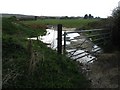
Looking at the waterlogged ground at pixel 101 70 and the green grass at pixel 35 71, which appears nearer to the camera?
the green grass at pixel 35 71

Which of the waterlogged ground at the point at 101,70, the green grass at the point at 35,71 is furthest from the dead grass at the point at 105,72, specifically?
the green grass at the point at 35,71

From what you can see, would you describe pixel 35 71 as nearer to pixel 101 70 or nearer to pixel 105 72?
pixel 105 72

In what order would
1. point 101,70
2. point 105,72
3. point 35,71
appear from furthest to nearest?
point 101,70
point 105,72
point 35,71

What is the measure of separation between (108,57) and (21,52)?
14.0ft

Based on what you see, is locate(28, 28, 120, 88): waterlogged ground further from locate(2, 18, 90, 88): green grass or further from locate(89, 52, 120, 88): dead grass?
locate(2, 18, 90, 88): green grass

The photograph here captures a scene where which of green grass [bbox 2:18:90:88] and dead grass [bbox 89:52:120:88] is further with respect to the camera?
dead grass [bbox 89:52:120:88]

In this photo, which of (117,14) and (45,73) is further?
(117,14)

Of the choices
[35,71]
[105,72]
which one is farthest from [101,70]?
[35,71]

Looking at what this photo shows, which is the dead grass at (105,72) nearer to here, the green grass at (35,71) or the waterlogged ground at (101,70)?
the waterlogged ground at (101,70)

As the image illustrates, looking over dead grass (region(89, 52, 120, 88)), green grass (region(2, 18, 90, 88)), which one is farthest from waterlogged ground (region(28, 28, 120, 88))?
green grass (region(2, 18, 90, 88))

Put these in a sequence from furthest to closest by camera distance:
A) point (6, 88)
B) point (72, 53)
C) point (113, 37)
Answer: point (113, 37), point (72, 53), point (6, 88)

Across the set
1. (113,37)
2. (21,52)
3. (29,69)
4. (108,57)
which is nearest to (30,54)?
(29,69)

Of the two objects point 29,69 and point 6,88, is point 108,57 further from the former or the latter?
point 6,88

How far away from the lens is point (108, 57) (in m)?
12.5
